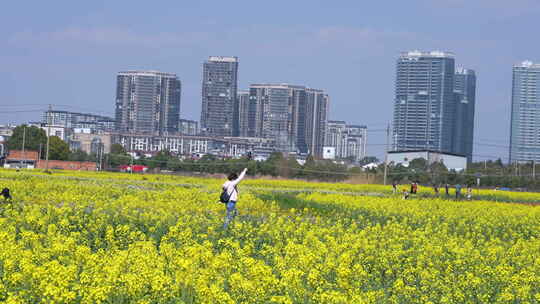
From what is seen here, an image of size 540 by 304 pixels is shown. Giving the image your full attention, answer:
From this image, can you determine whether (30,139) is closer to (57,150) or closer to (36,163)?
(57,150)

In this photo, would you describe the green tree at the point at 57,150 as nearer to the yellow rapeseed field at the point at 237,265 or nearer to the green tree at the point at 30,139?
the green tree at the point at 30,139

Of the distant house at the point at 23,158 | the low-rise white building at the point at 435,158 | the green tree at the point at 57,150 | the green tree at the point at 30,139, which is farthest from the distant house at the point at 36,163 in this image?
the low-rise white building at the point at 435,158

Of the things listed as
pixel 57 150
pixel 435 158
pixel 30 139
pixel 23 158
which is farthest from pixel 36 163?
pixel 435 158

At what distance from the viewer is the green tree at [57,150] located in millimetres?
116875

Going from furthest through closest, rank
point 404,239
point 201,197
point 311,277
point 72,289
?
point 201,197 → point 404,239 → point 311,277 → point 72,289

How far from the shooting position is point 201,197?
32.0 metres

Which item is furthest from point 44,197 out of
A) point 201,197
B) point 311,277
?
point 311,277

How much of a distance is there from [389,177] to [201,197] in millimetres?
67093

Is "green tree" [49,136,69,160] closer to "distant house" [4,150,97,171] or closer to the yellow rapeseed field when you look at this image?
"distant house" [4,150,97,171]

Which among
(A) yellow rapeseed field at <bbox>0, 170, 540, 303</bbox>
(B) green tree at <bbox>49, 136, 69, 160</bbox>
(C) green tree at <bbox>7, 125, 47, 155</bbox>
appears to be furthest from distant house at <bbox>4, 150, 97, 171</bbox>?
(A) yellow rapeseed field at <bbox>0, 170, 540, 303</bbox>

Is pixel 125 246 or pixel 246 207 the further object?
pixel 246 207

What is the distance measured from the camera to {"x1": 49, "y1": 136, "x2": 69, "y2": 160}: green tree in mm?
116875

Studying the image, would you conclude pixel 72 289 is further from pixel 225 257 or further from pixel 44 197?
pixel 44 197

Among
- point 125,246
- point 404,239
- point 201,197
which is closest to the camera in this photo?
point 125,246
